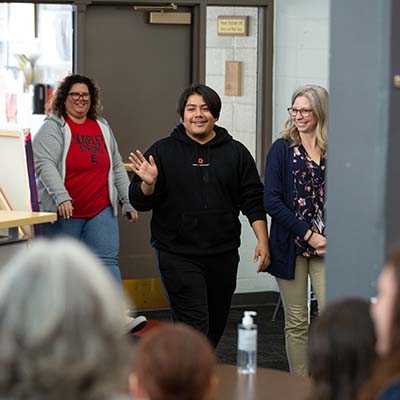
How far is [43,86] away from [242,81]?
11.0ft

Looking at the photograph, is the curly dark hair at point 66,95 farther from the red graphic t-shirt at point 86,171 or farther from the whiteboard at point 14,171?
the whiteboard at point 14,171

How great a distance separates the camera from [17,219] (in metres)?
6.50

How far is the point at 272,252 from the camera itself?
233 inches

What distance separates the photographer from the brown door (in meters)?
8.37

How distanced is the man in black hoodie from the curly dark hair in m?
1.81

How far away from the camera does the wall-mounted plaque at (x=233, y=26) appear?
866cm

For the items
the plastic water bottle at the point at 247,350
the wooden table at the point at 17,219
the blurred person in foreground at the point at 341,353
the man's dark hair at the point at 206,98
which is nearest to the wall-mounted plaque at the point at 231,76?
the wooden table at the point at 17,219

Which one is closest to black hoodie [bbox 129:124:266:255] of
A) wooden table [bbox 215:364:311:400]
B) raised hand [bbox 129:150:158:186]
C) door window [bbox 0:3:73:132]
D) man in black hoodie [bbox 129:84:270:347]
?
man in black hoodie [bbox 129:84:270:347]

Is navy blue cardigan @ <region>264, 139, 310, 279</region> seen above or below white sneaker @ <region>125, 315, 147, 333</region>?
above

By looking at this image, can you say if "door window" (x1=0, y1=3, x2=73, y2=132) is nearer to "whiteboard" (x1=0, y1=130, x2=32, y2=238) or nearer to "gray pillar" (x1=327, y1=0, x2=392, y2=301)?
"whiteboard" (x1=0, y1=130, x2=32, y2=238)

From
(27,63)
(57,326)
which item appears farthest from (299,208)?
(27,63)

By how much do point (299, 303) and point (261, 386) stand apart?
2238 millimetres

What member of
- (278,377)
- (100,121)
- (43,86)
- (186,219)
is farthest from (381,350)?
(43,86)

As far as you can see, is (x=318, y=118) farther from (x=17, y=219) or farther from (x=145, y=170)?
(x=17, y=219)
